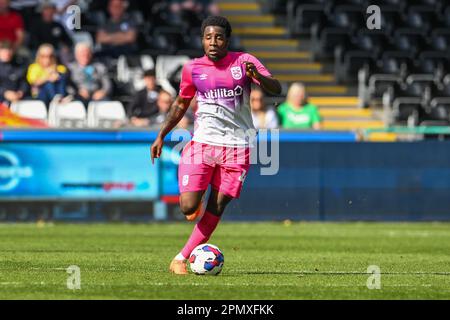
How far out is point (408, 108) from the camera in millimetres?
27453

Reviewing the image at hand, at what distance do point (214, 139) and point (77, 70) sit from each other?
12.2 meters

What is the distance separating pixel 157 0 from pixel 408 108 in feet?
18.7

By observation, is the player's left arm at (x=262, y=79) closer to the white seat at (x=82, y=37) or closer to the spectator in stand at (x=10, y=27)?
the spectator in stand at (x=10, y=27)

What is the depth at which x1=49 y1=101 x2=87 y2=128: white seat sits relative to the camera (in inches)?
891

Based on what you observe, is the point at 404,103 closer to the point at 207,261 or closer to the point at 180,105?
the point at 180,105

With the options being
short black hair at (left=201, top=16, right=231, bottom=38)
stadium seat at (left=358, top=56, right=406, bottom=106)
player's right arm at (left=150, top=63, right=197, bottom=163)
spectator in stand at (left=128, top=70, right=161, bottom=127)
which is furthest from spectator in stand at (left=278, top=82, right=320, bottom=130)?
short black hair at (left=201, top=16, right=231, bottom=38)

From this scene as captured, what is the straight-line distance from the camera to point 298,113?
75.1 feet

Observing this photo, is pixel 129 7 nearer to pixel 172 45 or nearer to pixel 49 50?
pixel 172 45

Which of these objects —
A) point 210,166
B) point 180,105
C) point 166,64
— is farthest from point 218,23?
point 166,64

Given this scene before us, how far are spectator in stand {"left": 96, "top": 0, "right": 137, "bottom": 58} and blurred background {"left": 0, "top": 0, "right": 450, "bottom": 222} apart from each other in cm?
3

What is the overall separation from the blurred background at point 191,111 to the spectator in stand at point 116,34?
0.09ft

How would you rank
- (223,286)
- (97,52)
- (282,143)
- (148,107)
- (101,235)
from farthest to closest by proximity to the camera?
(97,52)
(148,107)
(282,143)
(101,235)
(223,286)

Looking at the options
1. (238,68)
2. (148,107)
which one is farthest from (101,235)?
(238,68)

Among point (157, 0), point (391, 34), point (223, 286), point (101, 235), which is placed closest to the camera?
point (223, 286)
